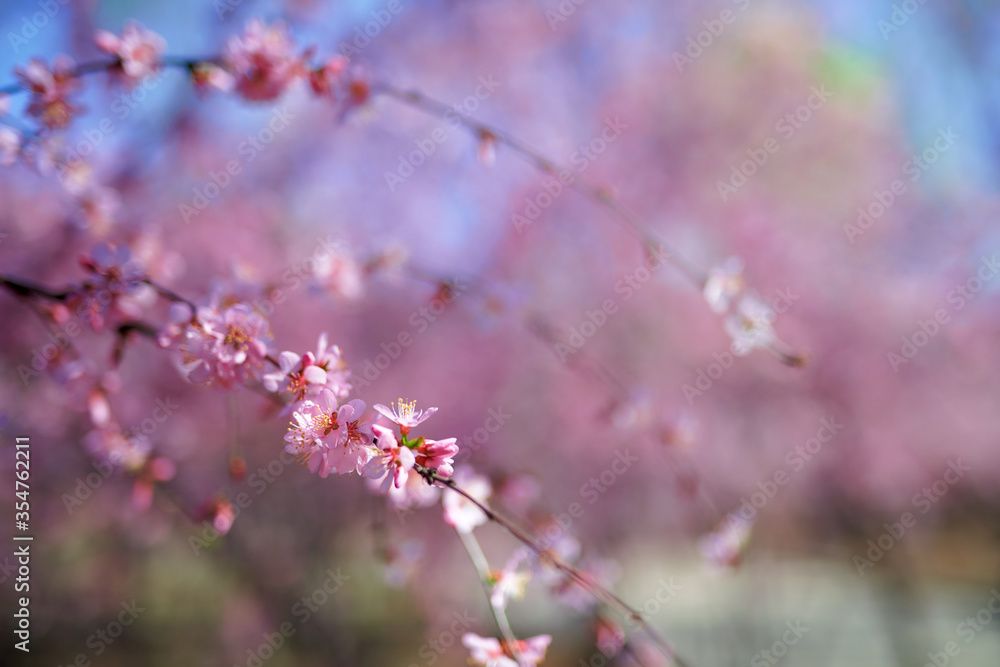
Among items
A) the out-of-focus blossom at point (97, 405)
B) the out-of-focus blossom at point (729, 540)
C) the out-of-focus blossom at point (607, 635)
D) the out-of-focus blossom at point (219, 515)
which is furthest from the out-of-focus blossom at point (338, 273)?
the out-of-focus blossom at point (729, 540)

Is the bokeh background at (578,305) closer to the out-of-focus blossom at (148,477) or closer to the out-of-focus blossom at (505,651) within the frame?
the out-of-focus blossom at (148,477)

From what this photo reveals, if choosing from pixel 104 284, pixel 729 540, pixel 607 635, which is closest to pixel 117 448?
Answer: pixel 104 284

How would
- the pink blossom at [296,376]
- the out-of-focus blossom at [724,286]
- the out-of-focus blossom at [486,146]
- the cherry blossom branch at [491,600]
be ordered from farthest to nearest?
the out-of-focus blossom at [724,286], the out-of-focus blossom at [486,146], the cherry blossom branch at [491,600], the pink blossom at [296,376]

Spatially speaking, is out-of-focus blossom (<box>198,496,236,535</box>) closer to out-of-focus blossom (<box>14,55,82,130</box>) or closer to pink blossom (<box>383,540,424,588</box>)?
pink blossom (<box>383,540,424,588</box>)

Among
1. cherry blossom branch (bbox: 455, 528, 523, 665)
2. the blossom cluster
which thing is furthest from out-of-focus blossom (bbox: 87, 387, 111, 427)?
the blossom cluster

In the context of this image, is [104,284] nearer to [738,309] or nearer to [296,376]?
[296,376]

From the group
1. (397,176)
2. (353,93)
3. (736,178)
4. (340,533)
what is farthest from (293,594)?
(736,178)
